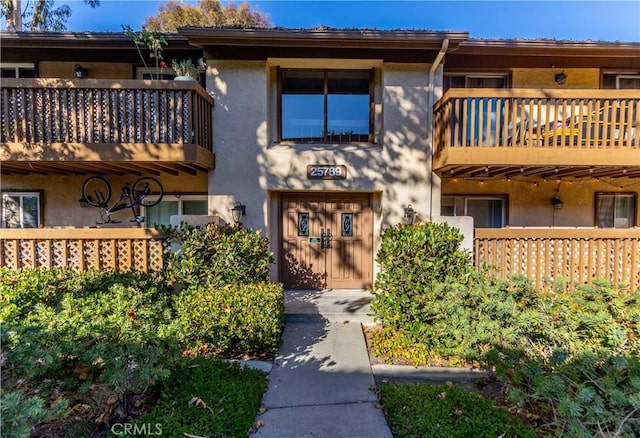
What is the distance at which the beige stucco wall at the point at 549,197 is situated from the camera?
8109 millimetres

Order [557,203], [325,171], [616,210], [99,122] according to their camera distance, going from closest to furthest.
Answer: [99,122], [325,171], [557,203], [616,210]

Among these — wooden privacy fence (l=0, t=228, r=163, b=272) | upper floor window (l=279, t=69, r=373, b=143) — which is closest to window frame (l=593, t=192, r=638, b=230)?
upper floor window (l=279, t=69, r=373, b=143)

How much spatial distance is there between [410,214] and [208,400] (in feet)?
16.8

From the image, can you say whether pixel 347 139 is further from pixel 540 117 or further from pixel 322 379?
pixel 322 379

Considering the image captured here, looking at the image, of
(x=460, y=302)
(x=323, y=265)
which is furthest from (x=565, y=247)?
(x=323, y=265)

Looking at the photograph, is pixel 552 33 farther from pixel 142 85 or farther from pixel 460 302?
pixel 142 85

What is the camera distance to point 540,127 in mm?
5895

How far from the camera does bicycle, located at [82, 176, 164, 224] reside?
7.48m

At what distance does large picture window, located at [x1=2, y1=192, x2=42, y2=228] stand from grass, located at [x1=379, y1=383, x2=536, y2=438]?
9.20 meters

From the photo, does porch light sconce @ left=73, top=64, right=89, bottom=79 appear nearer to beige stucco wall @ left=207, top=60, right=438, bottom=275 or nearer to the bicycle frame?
the bicycle frame

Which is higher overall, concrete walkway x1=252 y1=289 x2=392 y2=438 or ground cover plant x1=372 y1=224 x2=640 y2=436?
ground cover plant x1=372 y1=224 x2=640 y2=436

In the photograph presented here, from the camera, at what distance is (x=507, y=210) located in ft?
26.7

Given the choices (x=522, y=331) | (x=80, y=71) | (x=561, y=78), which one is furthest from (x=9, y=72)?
(x=561, y=78)

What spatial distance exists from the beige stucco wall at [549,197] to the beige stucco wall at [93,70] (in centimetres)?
883
